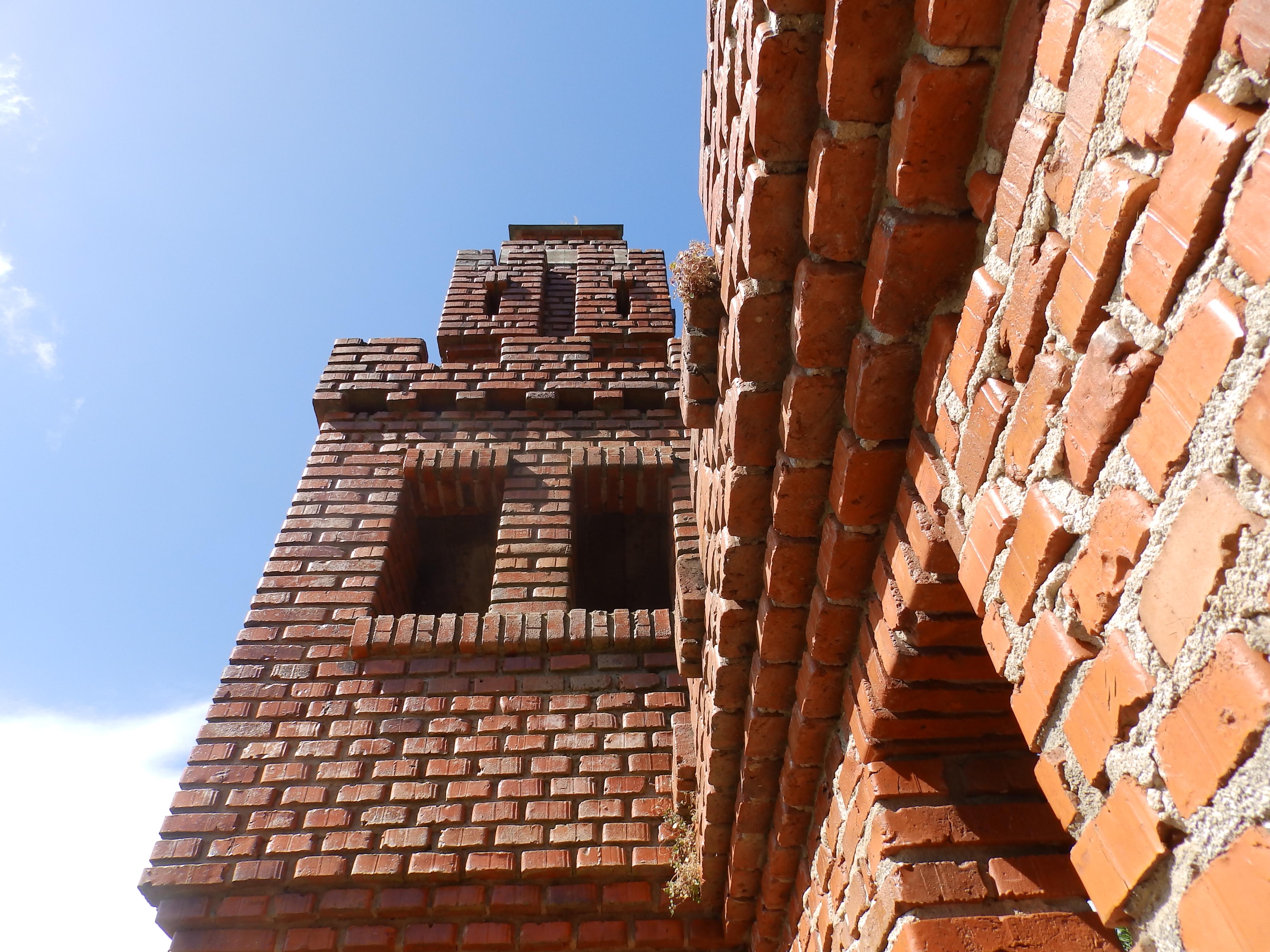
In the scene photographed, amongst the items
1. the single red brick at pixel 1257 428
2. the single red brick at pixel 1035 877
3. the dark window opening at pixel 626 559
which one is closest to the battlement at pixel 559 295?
the dark window opening at pixel 626 559

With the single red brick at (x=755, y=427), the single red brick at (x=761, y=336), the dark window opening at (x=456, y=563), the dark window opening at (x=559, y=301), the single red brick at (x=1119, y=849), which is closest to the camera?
the single red brick at (x=1119, y=849)

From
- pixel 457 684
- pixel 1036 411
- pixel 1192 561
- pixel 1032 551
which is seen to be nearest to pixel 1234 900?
pixel 1192 561

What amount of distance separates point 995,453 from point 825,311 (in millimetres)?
347

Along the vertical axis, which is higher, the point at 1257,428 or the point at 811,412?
the point at 811,412

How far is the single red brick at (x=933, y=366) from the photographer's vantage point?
1.02m

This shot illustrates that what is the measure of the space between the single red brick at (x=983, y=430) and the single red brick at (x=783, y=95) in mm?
463

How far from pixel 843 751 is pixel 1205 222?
4.35ft

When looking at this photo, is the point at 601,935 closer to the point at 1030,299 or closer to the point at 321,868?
the point at 321,868

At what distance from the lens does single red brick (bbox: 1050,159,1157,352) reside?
0.65m

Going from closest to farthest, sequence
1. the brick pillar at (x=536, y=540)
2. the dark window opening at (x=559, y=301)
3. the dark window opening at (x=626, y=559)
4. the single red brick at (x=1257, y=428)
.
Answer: the single red brick at (x=1257, y=428) → the brick pillar at (x=536, y=540) → the dark window opening at (x=626, y=559) → the dark window opening at (x=559, y=301)

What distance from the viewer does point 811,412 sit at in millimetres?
1229

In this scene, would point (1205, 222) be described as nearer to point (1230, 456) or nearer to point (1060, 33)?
point (1230, 456)

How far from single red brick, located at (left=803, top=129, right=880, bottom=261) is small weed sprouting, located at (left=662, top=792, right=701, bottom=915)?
6.23 ft

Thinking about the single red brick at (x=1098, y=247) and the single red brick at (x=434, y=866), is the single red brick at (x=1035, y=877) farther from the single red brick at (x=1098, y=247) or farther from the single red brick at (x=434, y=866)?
the single red brick at (x=434, y=866)
